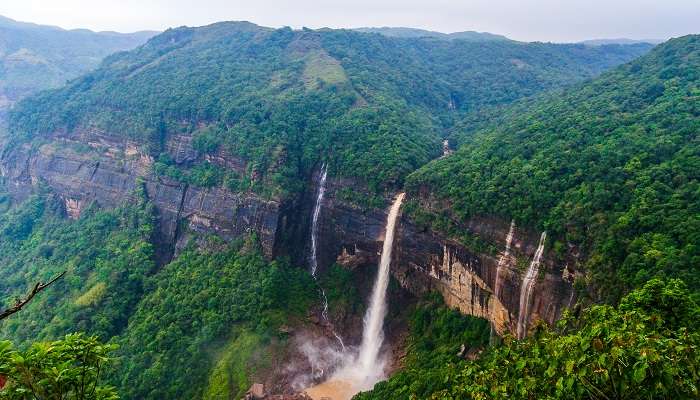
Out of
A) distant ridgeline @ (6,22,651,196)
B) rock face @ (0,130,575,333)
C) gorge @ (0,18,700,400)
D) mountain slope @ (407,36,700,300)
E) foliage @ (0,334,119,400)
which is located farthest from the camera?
distant ridgeline @ (6,22,651,196)

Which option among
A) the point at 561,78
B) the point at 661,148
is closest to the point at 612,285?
the point at 661,148

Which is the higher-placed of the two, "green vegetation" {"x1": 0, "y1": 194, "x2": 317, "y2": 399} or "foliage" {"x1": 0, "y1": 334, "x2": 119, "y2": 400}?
"foliage" {"x1": 0, "y1": 334, "x2": 119, "y2": 400}

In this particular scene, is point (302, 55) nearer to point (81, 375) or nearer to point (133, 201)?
point (133, 201)

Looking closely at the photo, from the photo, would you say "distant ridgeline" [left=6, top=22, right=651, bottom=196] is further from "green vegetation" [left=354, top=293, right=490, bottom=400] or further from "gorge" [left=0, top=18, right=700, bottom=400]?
"green vegetation" [left=354, top=293, right=490, bottom=400]

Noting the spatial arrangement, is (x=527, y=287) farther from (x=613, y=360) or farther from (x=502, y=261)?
(x=613, y=360)

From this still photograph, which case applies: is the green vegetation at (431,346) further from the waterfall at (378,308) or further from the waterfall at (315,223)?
the waterfall at (315,223)

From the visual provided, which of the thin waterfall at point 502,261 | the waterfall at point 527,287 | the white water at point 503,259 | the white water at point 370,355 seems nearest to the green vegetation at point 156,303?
the white water at point 370,355

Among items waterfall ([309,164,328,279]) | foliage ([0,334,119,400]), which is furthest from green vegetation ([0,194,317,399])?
foliage ([0,334,119,400])
